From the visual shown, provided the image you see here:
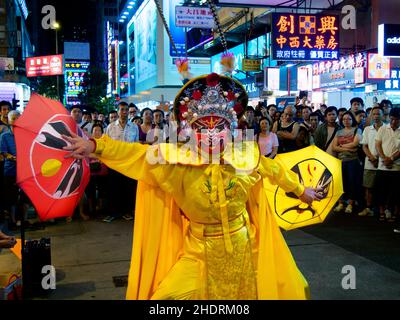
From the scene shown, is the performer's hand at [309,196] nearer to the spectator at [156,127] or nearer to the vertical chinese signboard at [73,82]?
the spectator at [156,127]

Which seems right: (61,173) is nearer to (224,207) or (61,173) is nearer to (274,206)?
(224,207)

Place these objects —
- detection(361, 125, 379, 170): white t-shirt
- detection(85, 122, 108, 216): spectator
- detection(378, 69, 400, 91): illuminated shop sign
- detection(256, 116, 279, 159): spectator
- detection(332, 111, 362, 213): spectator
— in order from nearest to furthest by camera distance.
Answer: detection(361, 125, 379, 170): white t-shirt
detection(256, 116, 279, 159): spectator
detection(332, 111, 362, 213): spectator
detection(85, 122, 108, 216): spectator
detection(378, 69, 400, 91): illuminated shop sign

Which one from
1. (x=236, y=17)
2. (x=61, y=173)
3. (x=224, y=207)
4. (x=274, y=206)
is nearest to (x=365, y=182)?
(x=274, y=206)

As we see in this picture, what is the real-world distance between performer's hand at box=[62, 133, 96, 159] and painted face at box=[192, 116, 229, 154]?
26.2 inches

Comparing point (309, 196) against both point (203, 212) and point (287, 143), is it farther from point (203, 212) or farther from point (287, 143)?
point (287, 143)

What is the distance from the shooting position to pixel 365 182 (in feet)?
26.3

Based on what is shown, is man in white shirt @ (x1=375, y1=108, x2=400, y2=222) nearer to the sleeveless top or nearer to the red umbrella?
the sleeveless top

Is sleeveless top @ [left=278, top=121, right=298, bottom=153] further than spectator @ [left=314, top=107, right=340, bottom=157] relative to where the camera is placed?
Yes

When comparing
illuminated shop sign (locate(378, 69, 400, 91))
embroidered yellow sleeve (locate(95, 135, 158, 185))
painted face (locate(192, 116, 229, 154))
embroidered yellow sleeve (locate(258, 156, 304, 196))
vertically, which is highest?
illuminated shop sign (locate(378, 69, 400, 91))

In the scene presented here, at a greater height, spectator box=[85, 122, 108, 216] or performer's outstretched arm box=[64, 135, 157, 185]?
performer's outstretched arm box=[64, 135, 157, 185]

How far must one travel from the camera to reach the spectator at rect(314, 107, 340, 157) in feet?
27.7

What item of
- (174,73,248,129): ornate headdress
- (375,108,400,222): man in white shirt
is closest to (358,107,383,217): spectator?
(375,108,400,222): man in white shirt

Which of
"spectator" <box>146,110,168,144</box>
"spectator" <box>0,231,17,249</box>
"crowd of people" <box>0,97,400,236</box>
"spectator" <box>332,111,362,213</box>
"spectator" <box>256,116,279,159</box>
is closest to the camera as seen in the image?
"spectator" <box>0,231,17,249</box>

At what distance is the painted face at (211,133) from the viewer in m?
2.95
